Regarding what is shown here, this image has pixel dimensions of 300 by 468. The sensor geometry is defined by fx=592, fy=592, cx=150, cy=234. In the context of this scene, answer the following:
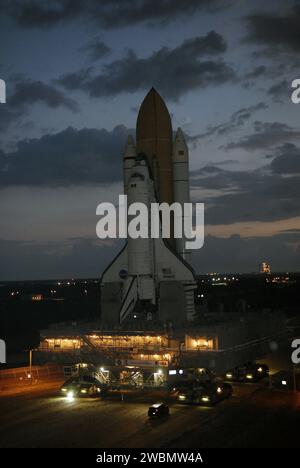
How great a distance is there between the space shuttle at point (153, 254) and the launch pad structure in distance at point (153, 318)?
0.09m

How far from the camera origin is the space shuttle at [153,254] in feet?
176

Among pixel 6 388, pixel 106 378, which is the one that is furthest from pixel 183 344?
pixel 6 388

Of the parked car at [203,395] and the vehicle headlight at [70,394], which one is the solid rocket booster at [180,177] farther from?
the vehicle headlight at [70,394]

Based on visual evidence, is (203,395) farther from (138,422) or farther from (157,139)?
(157,139)

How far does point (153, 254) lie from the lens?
2227 inches

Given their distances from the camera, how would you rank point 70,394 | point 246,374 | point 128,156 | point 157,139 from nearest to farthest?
point 70,394
point 246,374
point 157,139
point 128,156

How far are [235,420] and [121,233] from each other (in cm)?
2559

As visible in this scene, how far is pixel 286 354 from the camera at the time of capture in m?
62.2

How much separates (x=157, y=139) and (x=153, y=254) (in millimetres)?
11806

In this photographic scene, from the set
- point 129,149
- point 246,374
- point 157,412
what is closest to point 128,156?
point 129,149

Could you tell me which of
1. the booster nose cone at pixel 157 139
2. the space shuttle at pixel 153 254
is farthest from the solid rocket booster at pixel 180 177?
the booster nose cone at pixel 157 139

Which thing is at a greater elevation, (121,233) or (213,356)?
(121,233)
